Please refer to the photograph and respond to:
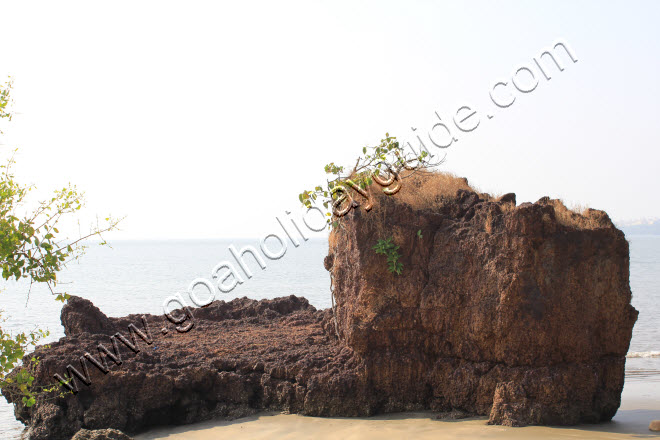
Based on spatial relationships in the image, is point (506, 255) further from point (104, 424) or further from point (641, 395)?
point (104, 424)

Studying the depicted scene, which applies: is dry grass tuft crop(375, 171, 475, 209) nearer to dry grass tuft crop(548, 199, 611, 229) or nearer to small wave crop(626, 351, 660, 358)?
dry grass tuft crop(548, 199, 611, 229)

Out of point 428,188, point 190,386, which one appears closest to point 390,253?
point 428,188

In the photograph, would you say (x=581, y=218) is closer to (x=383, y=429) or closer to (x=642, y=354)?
(x=383, y=429)

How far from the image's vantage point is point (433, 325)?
9.59 meters

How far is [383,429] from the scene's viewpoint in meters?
8.71

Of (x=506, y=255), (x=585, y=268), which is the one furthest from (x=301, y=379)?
(x=585, y=268)

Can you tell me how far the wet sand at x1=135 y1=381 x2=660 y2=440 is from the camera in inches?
330

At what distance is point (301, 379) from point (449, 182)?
4.20 metres

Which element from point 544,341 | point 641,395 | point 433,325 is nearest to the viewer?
point 544,341

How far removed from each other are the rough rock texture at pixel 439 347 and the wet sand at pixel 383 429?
25cm

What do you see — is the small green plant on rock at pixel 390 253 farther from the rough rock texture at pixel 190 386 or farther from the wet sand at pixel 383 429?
the wet sand at pixel 383 429

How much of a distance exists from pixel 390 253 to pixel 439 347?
166cm

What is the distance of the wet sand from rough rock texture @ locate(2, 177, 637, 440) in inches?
10.0

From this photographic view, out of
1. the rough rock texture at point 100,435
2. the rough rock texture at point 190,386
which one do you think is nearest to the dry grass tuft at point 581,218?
the rough rock texture at point 190,386
